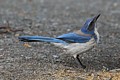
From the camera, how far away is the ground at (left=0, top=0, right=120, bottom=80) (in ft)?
16.5

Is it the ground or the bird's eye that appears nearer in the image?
the ground

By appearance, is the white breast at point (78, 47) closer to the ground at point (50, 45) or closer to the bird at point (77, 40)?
the bird at point (77, 40)

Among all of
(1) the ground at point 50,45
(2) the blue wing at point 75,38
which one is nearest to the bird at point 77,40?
(2) the blue wing at point 75,38

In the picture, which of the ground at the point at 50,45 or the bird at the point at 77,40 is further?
the bird at the point at 77,40

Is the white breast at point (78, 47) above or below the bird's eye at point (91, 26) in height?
below

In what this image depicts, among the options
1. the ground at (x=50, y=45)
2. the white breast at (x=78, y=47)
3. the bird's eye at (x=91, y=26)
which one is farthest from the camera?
the bird's eye at (x=91, y=26)

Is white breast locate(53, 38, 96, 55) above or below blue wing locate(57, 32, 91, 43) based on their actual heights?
below

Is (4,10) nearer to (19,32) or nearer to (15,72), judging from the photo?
(19,32)

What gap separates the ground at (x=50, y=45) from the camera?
16.5 ft

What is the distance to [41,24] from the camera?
848 cm

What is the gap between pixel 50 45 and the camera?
655 centimetres

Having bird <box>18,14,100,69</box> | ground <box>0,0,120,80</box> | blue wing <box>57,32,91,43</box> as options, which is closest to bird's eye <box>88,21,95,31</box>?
bird <box>18,14,100,69</box>

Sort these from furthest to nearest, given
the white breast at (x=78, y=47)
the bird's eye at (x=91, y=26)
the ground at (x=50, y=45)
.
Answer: the bird's eye at (x=91, y=26), the white breast at (x=78, y=47), the ground at (x=50, y=45)

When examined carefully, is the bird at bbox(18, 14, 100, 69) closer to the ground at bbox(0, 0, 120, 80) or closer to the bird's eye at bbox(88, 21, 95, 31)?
the bird's eye at bbox(88, 21, 95, 31)
